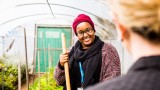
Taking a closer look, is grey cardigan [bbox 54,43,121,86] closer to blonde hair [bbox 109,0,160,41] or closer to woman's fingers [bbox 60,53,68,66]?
woman's fingers [bbox 60,53,68,66]

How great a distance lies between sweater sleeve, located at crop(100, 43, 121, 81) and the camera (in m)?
2.80

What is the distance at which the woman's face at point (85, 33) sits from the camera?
2.87 metres

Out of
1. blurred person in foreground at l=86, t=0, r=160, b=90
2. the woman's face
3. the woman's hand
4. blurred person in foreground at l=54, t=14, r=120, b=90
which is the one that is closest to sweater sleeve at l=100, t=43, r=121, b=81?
blurred person in foreground at l=54, t=14, r=120, b=90

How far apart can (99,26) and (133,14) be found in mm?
9461

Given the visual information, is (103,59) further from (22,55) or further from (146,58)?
(22,55)

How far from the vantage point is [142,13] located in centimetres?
86

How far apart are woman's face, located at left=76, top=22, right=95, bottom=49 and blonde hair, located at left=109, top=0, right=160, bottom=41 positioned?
1974 mm

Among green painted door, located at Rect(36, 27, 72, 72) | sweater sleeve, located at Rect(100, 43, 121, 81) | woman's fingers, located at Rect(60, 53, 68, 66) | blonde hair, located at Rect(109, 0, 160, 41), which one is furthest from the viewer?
green painted door, located at Rect(36, 27, 72, 72)

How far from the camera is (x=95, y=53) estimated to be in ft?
9.59

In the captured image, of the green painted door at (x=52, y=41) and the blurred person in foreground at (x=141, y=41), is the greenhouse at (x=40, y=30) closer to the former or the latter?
the green painted door at (x=52, y=41)

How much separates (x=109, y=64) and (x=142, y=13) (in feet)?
6.47

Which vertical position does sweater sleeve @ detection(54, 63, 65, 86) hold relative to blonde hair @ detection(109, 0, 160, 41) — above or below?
below

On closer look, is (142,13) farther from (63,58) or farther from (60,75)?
(60,75)

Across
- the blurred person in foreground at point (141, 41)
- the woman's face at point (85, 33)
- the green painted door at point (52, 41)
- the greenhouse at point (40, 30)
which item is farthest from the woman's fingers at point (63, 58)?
the green painted door at point (52, 41)
